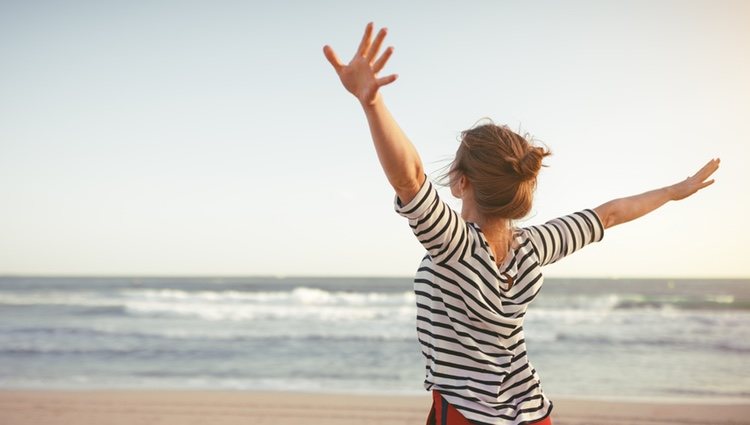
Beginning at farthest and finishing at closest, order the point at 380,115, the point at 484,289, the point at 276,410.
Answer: the point at 276,410 → the point at 484,289 → the point at 380,115

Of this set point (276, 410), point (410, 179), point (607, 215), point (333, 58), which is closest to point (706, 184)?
point (607, 215)

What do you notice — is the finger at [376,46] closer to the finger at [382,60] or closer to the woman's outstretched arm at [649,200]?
the finger at [382,60]

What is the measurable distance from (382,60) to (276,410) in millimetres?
5908

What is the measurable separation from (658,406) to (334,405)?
3511mm

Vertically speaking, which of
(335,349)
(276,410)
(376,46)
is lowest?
(335,349)

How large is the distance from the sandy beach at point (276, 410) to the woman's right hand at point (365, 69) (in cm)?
526

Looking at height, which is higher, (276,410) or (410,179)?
(410,179)

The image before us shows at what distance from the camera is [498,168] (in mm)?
1462

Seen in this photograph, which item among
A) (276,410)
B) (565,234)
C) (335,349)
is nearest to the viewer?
(565,234)

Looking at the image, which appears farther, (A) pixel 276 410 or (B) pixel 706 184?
(A) pixel 276 410

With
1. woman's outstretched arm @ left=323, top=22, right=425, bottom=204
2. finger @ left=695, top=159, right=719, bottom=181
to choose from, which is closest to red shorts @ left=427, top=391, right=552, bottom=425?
woman's outstretched arm @ left=323, top=22, right=425, bottom=204

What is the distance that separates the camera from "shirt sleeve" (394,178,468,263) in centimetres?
126

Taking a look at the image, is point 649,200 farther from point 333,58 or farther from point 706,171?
point 333,58

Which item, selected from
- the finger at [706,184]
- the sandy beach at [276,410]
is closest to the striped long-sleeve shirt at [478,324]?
the finger at [706,184]
